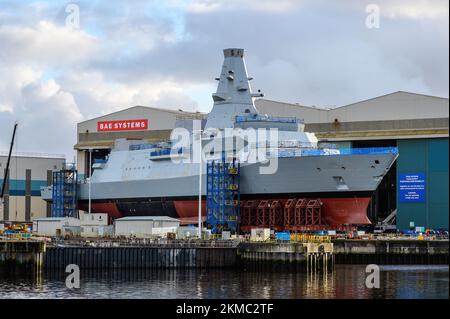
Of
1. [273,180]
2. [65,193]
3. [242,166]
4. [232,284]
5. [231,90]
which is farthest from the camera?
[65,193]

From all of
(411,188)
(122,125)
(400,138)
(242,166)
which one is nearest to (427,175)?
(411,188)

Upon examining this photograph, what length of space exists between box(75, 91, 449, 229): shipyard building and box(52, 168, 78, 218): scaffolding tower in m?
15.7

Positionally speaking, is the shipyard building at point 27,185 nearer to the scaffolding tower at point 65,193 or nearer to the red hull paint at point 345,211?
the scaffolding tower at point 65,193

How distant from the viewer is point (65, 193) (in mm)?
121312

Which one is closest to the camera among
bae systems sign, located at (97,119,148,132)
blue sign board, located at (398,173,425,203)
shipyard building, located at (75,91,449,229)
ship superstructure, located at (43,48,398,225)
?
ship superstructure, located at (43,48,398,225)

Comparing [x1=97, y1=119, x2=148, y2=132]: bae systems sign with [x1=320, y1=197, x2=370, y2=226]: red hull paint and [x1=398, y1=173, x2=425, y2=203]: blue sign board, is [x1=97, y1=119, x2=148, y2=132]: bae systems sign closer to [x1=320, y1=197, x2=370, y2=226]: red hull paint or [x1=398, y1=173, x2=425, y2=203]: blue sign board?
[x1=398, y1=173, x2=425, y2=203]: blue sign board

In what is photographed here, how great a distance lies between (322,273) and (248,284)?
9.51m

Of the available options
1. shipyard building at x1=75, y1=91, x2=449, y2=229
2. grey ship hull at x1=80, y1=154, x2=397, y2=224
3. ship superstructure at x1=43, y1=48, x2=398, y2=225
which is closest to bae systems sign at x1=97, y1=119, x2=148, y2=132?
ship superstructure at x1=43, y1=48, x2=398, y2=225

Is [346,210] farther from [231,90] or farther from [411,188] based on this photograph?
[231,90]

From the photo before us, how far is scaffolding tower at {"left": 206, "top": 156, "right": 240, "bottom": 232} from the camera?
97.9 metres

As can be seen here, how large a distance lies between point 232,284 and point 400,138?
49759mm

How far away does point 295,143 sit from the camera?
335ft
